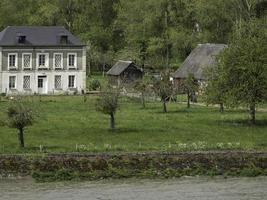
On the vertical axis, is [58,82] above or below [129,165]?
above

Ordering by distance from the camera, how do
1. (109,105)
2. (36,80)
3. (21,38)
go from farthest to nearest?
(36,80), (21,38), (109,105)

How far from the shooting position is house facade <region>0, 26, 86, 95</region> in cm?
7519

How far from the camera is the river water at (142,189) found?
29719mm

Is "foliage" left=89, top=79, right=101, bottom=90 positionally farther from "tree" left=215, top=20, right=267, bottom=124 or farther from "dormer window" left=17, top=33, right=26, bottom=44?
"tree" left=215, top=20, right=267, bottom=124

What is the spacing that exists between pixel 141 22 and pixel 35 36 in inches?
1012

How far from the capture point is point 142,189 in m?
31.8

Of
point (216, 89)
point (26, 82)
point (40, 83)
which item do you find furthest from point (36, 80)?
point (216, 89)

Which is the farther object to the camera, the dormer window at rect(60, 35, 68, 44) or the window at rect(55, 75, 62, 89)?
the window at rect(55, 75, 62, 89)

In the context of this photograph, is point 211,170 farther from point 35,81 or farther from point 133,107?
point 35,81

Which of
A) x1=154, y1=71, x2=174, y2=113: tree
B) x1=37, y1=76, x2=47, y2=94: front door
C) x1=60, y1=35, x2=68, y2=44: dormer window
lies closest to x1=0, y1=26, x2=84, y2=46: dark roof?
x1=60, y1=35, x2=68, y2=44: dormer window

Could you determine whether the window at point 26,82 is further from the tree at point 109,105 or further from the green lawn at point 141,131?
the tree at point 109,105

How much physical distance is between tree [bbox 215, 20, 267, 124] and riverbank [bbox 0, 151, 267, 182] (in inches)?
474

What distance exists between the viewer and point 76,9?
104250 mm

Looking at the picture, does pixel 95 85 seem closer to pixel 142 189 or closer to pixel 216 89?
pixel 216 89
